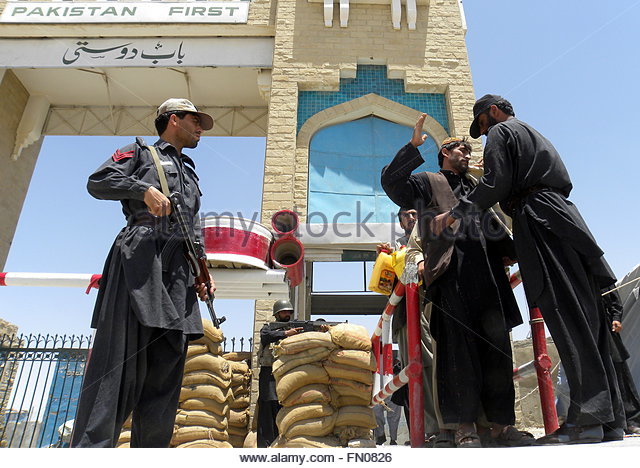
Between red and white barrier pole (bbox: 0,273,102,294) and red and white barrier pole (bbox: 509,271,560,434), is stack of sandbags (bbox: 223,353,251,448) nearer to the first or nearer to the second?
red and white barrier pole (bbox: 0,273,102,294)

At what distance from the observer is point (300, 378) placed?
3.49 meters

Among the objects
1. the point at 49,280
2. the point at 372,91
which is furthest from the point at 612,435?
the point at 372,91

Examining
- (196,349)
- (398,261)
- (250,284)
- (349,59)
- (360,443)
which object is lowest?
(360,443)

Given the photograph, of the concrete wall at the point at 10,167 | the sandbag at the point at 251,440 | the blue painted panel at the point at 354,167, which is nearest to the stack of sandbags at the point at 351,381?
the sandbag at the point at 251,440

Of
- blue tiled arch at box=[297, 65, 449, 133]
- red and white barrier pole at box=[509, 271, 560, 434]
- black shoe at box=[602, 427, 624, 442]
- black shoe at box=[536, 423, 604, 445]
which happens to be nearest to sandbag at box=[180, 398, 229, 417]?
red and white barrier pole at box=[509, 271, 560, 434]

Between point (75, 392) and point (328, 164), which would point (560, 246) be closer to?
point (328, 164)

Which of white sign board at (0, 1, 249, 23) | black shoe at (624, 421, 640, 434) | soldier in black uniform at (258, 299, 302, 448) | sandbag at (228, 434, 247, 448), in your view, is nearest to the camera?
black shoe at (624, 421, 640, 434)

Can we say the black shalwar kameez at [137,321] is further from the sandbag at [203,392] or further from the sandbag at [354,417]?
the sandbag at [203,392]

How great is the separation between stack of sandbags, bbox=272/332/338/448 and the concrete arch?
5.93 metres

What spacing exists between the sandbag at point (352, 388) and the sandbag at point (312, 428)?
0.23 m

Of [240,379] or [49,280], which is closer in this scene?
[49,280]

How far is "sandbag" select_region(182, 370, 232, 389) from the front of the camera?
4602 millimetres

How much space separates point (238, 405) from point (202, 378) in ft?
4.39

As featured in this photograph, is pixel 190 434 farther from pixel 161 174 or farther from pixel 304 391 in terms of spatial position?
pixel 161 174
